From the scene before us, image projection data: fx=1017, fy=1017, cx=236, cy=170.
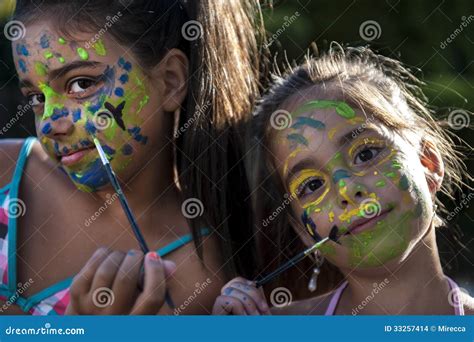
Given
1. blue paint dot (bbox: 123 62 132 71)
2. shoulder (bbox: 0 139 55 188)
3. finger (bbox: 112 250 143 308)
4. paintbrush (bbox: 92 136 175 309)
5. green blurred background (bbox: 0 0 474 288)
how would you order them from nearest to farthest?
finger (bbox: 112 250 143 308) < paintbrush (bbox: 92 136 175 309) < blue paint dot (bbox: 123 62 132 71) < shoulder (bbox: 0 139 55 188) < green blurred background (bbox: 0 0 474 288)

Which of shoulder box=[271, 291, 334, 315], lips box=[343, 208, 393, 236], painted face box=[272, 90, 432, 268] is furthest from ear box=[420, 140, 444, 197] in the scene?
shoulder box=[271, 291, 334, 315]

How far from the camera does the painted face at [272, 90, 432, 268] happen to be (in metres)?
2.08

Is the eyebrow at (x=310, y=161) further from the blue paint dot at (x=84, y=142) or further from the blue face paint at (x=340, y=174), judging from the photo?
the blue paint dot at (x=84, y=142)

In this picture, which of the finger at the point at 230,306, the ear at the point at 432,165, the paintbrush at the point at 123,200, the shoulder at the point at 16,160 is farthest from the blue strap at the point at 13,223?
the ear at the point at 432,165

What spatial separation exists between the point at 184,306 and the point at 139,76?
507 mm

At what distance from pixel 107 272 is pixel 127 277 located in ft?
0.13

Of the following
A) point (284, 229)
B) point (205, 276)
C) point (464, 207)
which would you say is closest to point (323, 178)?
point (284, 229)

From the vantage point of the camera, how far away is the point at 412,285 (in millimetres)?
2148

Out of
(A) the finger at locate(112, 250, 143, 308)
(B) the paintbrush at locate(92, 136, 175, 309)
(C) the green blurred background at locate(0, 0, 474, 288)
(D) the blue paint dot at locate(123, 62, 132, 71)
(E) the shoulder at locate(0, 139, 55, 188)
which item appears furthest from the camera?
(C) the green blurred background at locate(0, 0, 474, 288)

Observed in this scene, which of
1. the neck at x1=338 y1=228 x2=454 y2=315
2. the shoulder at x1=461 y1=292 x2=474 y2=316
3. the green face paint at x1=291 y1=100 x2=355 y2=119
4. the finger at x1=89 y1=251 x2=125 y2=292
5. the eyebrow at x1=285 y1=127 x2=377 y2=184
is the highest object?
the green face paint at x1=291 y1=100 x2=355 y2=119

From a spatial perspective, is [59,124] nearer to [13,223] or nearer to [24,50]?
[24,50]

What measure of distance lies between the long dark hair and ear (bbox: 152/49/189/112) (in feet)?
0.05

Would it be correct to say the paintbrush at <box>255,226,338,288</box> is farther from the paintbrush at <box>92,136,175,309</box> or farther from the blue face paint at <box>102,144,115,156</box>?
the blue face paint at <box>102,144,115,156</box>

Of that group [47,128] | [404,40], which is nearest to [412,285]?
[404,40]
